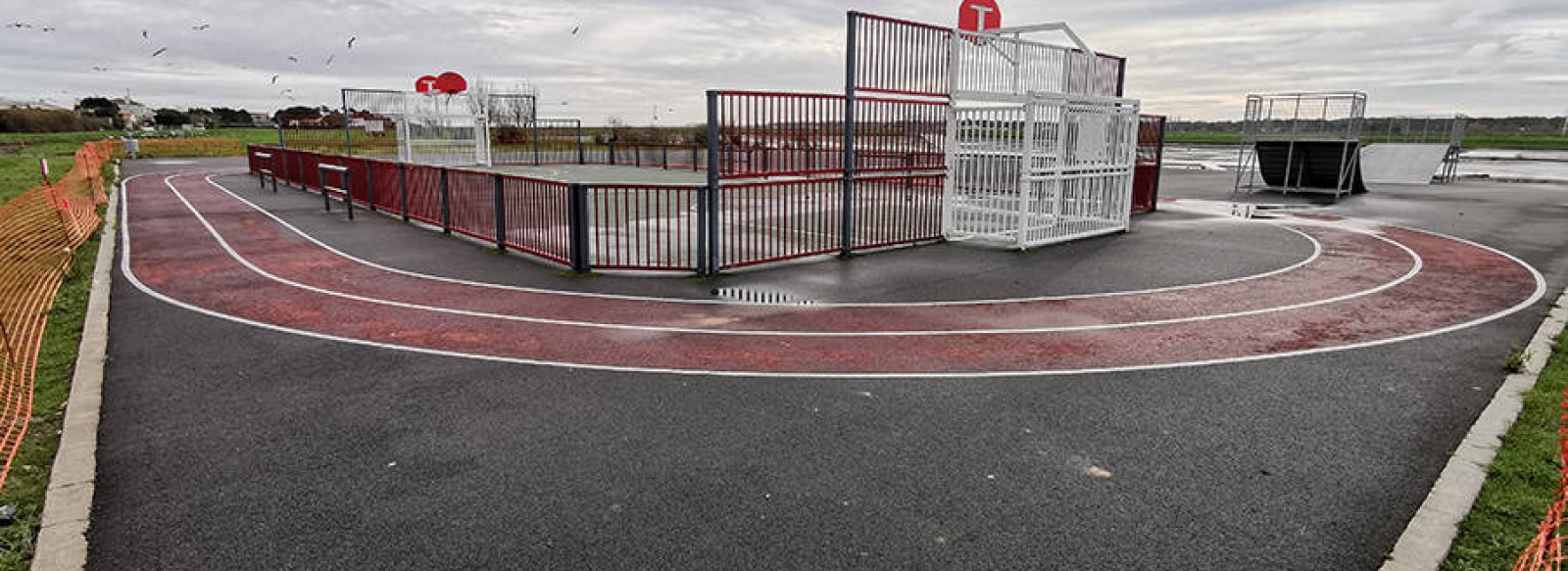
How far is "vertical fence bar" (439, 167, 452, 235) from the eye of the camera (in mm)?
15211

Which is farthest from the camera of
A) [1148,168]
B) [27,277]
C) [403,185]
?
[1148,168]

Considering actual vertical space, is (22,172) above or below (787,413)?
above

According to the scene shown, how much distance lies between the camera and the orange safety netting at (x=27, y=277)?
19.4 ft

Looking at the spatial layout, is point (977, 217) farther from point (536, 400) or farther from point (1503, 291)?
point (536, 400)

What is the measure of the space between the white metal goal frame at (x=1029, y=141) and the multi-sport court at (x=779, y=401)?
85 cm

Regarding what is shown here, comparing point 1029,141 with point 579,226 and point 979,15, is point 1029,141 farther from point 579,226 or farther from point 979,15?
point 579,226

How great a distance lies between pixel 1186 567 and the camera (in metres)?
3.92

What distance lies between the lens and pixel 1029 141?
1326 cm

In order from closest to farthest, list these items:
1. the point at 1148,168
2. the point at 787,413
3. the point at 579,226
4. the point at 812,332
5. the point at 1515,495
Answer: the point at 1515,495 < the point at 787,413 < the point at 812,332 < the point at 579,226 < the point at 1148,168

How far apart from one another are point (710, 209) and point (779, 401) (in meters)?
5.53

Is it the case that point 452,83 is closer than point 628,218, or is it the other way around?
point 628,218

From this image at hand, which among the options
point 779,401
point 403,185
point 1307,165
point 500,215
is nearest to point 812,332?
point 779,401

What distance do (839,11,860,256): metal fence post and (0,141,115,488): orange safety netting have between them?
981 cm

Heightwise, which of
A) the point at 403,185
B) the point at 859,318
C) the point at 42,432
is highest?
the point at 403,185
